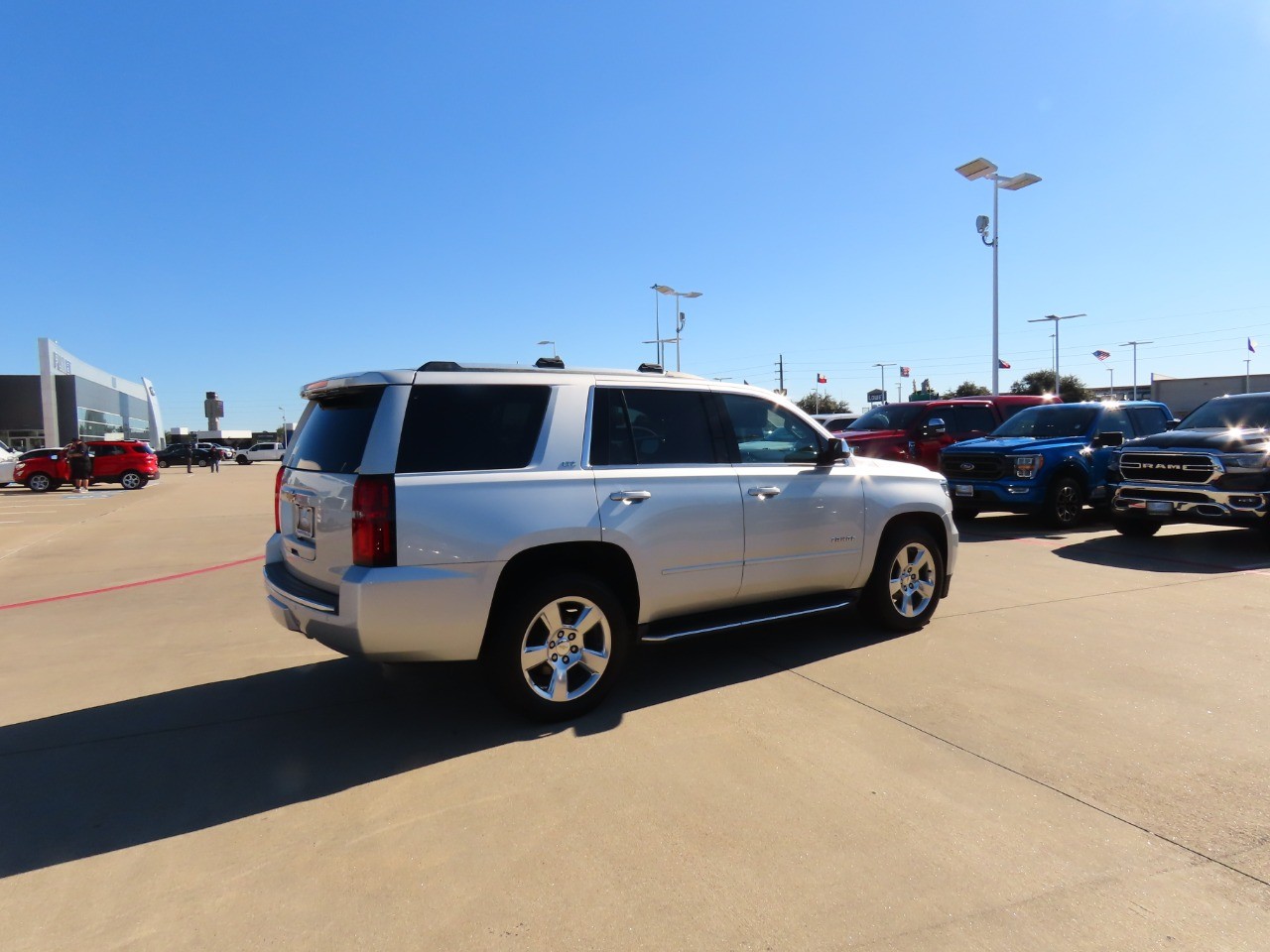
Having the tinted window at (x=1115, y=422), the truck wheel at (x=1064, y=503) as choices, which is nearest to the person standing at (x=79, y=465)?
the truck wheel at (x=1064, y=503)

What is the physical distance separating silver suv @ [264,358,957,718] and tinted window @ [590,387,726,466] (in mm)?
12

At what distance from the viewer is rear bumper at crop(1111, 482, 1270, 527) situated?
9156 millimetres

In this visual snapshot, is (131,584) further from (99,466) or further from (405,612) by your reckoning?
(99,466)

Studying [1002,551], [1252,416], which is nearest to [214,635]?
[1002,551]

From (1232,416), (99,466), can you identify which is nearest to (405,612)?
(1232,416)

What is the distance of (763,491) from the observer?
509cm

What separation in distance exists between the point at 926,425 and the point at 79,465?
25592mm

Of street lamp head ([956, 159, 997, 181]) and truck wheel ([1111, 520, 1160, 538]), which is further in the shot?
street lamp head ([956, 159, 997, 181])

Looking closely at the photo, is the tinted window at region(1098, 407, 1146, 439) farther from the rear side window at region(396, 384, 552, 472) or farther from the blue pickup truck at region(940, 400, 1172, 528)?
→ the rear side window at region(396, 384, 552, 472)

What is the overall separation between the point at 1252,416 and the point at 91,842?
40.9 feet

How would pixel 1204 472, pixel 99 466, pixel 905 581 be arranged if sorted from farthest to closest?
pixel 99 466
pixel 1204 472
pixel 905 581

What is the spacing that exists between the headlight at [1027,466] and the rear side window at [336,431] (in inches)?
392

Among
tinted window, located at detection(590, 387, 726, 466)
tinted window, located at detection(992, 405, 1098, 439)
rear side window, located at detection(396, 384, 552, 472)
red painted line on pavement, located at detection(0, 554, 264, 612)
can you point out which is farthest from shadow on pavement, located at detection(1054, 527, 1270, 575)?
red painted line on pavement, located at detection(0, 554, 264, 612)

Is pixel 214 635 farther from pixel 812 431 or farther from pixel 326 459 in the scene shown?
pixel 812 431
